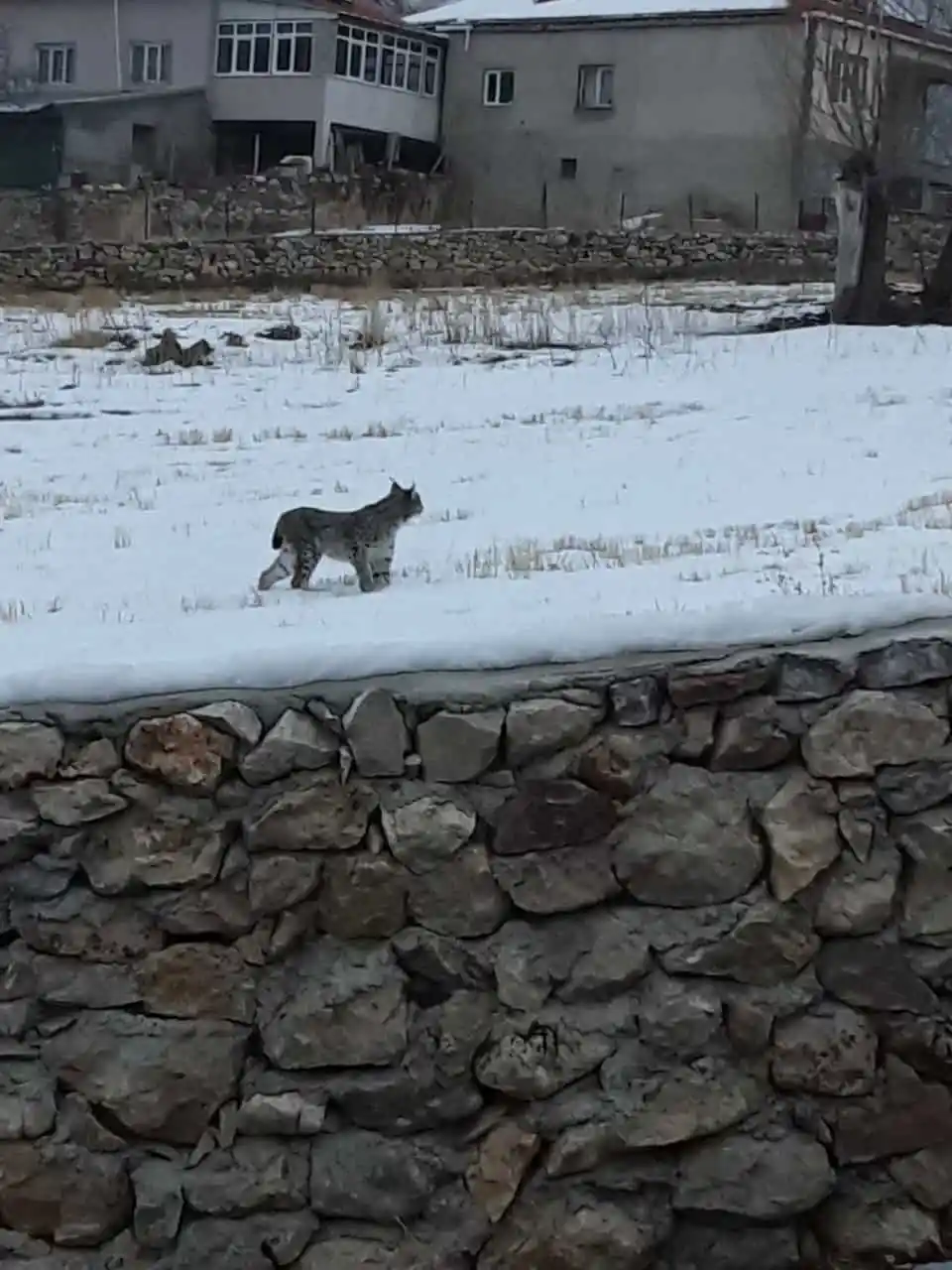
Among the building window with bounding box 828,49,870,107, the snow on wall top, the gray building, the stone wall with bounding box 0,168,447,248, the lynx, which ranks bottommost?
the lynx

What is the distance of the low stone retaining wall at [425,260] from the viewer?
24.4 meters

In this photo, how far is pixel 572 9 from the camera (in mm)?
39125

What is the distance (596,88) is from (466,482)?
30.1m

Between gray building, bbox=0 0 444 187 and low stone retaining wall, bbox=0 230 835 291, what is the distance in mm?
11378

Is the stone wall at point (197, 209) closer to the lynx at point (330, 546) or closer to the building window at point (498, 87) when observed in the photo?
the building window at point (498, 87)

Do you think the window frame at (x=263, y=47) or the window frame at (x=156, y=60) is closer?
the window frame at (x=263, y=47)

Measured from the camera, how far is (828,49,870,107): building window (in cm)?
2008

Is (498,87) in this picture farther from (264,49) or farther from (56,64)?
(56,64)

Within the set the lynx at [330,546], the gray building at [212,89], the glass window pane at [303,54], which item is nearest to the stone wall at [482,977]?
the lynx at [330,546]

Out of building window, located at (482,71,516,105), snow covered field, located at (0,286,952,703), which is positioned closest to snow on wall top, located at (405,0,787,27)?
building window, located at (482,71,516,105)

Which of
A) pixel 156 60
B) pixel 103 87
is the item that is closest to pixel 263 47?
pixel 156 60

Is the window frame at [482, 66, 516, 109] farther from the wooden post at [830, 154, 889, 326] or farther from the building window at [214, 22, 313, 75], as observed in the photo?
the wooden post at [830, 154, 889, 326]

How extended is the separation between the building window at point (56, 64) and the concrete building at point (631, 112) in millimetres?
7713

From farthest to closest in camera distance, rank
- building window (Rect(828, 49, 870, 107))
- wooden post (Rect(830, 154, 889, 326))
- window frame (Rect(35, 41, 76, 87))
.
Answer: window frame (Rect(35, 41, 76, 87)) < building window (Rect(828, 49, 870, 107)) < wooden post (Rect(830, 154, 889, 326))
